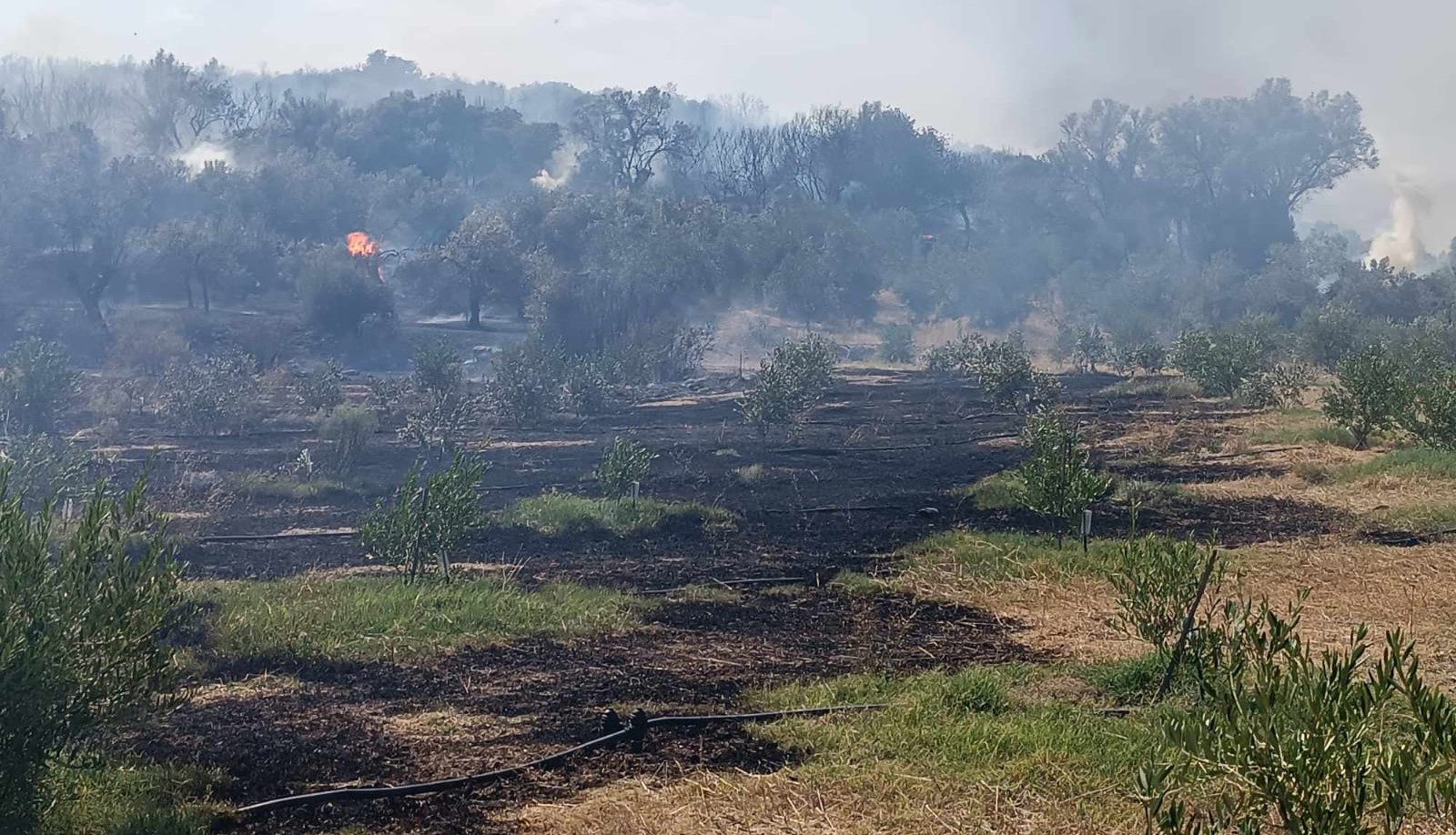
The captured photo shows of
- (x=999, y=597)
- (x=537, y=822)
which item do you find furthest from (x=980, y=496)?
(x=537, y=822)

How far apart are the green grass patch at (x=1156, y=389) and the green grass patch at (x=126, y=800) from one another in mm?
30304

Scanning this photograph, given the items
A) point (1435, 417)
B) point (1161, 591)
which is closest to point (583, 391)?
point (1435, 417)

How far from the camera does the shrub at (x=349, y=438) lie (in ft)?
73.7

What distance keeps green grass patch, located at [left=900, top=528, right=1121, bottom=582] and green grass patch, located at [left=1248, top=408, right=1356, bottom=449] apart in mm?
9252

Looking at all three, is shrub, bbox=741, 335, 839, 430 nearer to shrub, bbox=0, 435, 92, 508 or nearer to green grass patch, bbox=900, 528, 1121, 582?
green grass patch, bbox=900, 528, 1121, 582

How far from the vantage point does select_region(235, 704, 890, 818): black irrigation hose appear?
6.72 metres

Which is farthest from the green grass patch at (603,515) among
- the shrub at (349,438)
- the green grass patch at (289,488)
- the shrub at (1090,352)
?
the shrub at (1090,352)

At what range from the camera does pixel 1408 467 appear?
17.1 meters

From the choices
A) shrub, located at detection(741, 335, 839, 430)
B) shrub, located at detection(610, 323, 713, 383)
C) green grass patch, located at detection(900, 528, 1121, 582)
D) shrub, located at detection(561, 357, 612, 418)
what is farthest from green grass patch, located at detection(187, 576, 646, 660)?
shrub, located at detection(610, 323, 713, 383)

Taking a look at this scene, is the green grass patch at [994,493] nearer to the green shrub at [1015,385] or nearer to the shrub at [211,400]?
the green shrub at [1015,385]

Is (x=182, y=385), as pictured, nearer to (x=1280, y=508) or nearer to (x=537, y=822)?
(x=1280, y=508)

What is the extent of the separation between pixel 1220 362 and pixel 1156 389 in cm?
419

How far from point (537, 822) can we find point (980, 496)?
40.0 ft

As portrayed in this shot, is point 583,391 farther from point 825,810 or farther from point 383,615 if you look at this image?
point 825,810
